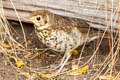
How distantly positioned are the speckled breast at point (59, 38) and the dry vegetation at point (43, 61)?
0.22 m

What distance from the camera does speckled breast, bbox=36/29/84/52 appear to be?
335 cm

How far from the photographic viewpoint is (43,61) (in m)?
3.79

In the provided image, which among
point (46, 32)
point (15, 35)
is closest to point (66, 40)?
point (46, 32)

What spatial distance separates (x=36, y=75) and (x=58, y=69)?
1.30 feet

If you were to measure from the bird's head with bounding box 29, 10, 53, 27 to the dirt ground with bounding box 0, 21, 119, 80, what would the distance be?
503 millimetres

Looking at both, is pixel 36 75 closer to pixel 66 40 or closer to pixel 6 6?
pixel 66 40

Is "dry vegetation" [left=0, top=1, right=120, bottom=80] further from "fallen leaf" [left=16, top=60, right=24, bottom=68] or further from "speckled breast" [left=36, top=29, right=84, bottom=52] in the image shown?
"speckled breast" [left=36, top=29, right=84, bottom=52]

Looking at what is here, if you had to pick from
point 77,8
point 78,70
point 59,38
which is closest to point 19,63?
point 59,38

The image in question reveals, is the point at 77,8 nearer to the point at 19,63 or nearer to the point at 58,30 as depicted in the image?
the point at 58,30

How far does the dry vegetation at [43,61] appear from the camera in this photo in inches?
131

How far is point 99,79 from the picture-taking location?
321cm

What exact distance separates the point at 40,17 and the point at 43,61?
78cm

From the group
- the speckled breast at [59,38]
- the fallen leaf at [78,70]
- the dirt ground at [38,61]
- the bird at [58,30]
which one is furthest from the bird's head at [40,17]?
the fallen leaf at [78,70]

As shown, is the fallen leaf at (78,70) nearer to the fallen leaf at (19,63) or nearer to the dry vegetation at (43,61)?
the dry vegetation at (43,61)
